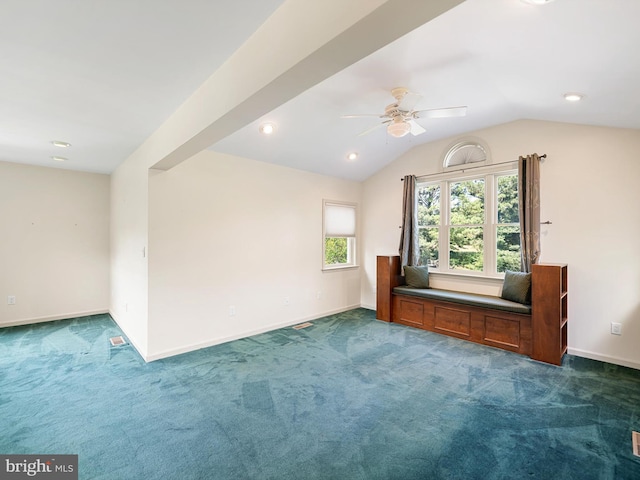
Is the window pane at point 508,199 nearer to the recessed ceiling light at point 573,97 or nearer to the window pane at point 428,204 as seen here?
the window pane at point 428,204

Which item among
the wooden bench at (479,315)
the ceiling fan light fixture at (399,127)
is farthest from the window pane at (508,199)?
the ceiling fan light fixture at (399,127)

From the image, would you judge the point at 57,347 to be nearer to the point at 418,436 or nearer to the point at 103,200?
the point at 103,200

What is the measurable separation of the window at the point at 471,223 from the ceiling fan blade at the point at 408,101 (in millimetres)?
1870

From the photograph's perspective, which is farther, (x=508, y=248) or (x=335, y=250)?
(x=335, y=250)

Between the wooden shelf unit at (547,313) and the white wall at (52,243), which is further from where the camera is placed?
the white wall at (52,243)

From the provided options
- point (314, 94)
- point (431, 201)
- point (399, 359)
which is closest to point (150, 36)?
point (314, 94)

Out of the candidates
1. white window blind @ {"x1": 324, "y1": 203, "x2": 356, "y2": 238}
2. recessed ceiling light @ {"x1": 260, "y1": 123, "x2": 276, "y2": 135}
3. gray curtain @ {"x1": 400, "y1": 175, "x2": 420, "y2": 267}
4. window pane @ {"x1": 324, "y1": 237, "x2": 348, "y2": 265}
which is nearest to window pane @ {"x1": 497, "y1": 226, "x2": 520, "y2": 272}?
gray curtain @ {"x1": 400, "y1": 175, "x2": 420, "y2": 267}

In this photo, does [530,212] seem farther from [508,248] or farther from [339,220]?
[339,220]

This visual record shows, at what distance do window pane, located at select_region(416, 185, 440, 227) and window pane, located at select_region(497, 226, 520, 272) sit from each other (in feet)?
3.20

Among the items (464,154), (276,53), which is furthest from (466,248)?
(276,53)

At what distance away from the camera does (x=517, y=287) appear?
3.79m

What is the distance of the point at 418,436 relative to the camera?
2.13 metres

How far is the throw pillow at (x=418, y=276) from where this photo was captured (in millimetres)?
4898

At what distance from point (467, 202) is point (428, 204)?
0.64 m
